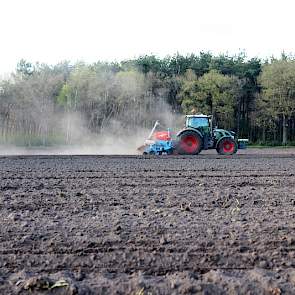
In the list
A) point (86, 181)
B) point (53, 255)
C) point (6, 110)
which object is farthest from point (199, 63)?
point (53, 255)

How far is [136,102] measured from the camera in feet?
136

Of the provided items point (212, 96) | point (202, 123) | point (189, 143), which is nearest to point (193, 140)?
point (189, 143)

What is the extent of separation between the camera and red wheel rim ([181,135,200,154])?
955 inches

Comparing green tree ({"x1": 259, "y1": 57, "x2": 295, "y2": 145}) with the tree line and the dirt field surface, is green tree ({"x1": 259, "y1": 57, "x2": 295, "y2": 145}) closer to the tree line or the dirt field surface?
the tree line

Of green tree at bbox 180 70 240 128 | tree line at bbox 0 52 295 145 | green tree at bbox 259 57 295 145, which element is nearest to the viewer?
tree line at bbox 0 52 295 145

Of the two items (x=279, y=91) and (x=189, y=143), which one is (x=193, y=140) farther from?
(x=279, y=91)

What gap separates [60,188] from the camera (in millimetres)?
11461

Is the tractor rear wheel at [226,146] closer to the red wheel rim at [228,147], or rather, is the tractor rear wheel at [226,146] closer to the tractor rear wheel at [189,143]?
the red wheel rim at [228,147]

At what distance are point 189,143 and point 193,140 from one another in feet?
0.78

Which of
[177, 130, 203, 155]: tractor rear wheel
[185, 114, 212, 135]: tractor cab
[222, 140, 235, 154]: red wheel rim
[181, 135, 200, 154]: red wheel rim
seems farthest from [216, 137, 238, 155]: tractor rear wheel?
[181, 135, 200, 154]: red wheel rim

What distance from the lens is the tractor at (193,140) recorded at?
24219 mm

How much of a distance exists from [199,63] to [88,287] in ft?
159

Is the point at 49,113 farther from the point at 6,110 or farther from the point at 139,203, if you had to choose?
the point at 139,203

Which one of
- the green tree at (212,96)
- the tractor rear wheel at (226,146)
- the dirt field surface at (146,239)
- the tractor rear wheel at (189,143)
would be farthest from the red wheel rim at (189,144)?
the green tree at (212,96)
